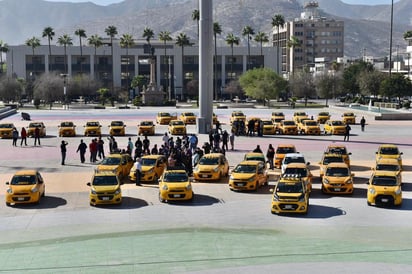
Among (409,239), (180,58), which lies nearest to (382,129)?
(409,239)

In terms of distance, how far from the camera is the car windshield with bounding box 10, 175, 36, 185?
2533 centimetres

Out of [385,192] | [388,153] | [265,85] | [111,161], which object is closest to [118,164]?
[111,161]

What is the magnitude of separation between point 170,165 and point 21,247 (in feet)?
42.8

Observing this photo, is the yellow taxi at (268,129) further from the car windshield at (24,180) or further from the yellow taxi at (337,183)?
the car windshield at (24,180)

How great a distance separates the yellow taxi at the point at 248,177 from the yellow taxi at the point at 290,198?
397 cm

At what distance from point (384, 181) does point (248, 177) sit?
226 inches

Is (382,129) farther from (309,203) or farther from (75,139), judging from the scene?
(309,203)

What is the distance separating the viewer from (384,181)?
81.7 ft

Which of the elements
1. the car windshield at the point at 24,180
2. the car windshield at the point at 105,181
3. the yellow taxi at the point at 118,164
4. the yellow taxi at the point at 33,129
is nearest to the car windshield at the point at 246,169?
the yellow taxi at the point at 118,164

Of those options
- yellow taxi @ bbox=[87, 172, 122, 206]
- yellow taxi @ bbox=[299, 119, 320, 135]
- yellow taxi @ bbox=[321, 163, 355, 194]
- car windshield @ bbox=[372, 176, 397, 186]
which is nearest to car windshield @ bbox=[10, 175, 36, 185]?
yellow taxi @ bbox=[87, 172, 122, 206]

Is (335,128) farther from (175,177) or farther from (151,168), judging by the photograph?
(175,177)

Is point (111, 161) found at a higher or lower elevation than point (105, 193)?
higher

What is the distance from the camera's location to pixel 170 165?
102 feet

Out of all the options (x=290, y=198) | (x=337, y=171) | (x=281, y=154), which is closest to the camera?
(x=290, y=198)
